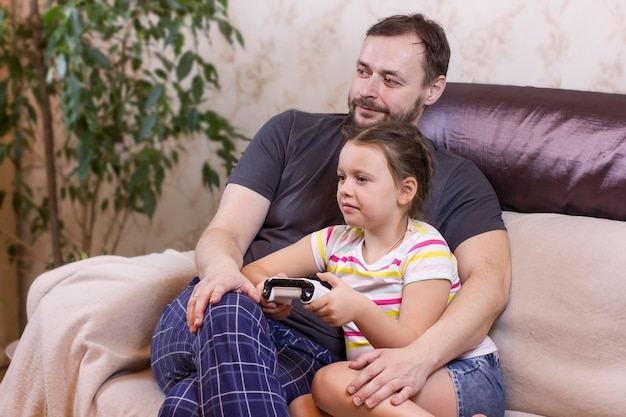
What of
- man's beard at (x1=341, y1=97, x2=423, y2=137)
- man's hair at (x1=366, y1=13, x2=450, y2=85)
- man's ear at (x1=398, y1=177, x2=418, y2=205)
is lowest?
man's ear at (x1=398, y1=177, x2=418, y2=205)

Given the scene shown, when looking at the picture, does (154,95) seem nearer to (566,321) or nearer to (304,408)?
(304,408)

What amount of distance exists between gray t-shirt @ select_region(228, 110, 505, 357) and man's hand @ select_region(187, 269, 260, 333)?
0.20m

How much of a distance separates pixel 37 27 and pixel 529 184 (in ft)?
5.46

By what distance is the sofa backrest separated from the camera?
1.60 meters

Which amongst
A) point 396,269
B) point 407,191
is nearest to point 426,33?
point 407,191

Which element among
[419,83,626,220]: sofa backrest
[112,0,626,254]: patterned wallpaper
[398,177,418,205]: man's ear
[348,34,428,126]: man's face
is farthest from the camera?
[112,0,626,254]: patterned wallpaper

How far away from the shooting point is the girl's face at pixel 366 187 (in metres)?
1.46

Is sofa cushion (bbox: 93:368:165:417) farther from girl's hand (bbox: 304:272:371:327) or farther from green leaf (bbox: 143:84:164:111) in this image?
green leaf (bbox: 143:84:164:111)

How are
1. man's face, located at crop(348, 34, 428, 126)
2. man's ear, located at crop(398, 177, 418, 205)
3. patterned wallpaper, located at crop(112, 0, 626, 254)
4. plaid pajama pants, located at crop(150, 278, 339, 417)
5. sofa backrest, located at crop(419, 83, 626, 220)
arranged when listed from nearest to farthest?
plaid pajama pants, located at crop(150, 278, 339, 417)
man's ear, located at crop(398, 177, 418, 205)
sofa backrest, located at crop(419, 83, 626, 220)
man's face, located at crop(348, 34, 428, 126)
patterned wallpaper, located at crop(112, 0, 626, 254)

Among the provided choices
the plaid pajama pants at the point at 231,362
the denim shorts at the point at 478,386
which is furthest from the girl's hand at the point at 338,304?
the denim shorts at the point at 478,386

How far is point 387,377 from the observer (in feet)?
4.33

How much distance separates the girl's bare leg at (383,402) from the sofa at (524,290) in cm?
25

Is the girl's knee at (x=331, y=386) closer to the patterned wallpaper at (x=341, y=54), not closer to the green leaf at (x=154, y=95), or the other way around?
the patterned wallpaper at (x=341, y=54)

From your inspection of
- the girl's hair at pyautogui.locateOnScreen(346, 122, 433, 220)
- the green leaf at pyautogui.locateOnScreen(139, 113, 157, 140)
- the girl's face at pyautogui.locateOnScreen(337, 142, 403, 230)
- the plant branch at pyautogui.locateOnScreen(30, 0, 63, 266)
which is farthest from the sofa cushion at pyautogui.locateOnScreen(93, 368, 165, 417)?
the plant branch at pyautogui.locateOnScreen(30, 0, 63, 266)
